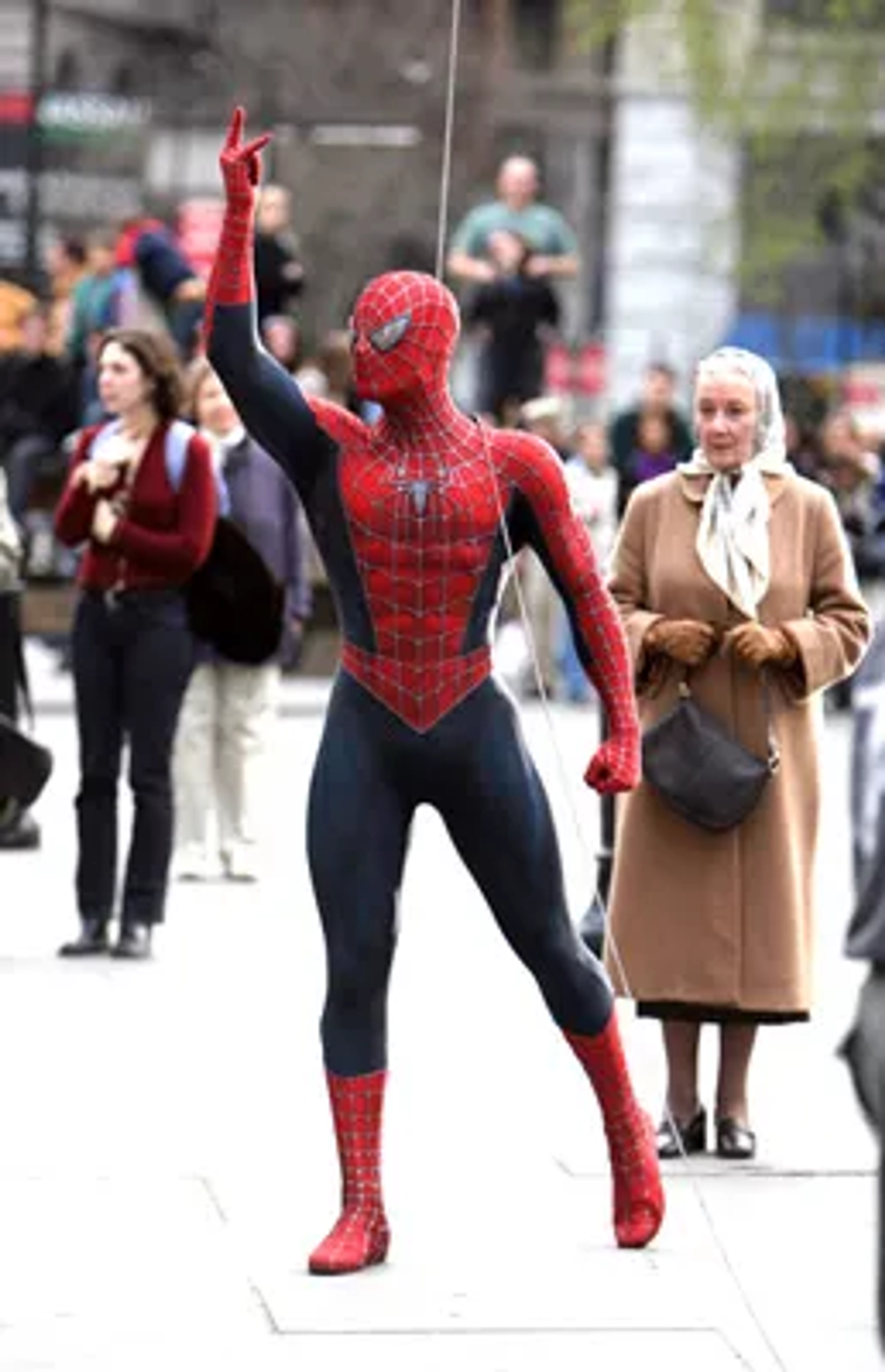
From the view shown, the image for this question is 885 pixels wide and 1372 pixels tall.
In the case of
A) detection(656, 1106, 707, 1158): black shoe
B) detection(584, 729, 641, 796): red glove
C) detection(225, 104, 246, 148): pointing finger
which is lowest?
detection(656, 1106, 707, 1158): black shoe

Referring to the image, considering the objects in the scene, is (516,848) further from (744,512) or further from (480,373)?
(480,373)

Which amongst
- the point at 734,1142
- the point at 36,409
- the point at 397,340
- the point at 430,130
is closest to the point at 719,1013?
the point at 734,1142

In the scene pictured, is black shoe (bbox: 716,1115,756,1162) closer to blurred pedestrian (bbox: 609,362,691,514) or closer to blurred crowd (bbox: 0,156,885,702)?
blurred crowd (bbox: 0,156,885,702)

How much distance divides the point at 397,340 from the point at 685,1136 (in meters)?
2.32

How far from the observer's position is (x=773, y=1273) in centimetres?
838

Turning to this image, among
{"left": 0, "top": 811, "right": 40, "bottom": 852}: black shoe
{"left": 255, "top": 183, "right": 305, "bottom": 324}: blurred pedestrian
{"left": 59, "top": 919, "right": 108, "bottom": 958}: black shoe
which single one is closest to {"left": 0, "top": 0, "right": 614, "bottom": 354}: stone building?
{"left": 255, "top": 183, "right": 305, "bottom": 324}: blurred pedestrian

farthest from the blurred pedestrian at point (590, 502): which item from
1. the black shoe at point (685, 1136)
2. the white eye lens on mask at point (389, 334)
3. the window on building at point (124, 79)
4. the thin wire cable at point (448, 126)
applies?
the window on building at point (124, 79)

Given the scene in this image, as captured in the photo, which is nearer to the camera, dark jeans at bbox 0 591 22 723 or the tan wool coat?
the tan wool coat

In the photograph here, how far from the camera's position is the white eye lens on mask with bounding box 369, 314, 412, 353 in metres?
8.22

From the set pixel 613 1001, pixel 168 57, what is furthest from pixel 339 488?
pixel 168 57

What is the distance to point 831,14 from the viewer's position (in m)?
38.6

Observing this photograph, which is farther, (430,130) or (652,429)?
(430,130)

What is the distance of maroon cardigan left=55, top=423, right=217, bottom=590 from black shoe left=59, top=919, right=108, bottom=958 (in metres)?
1.02

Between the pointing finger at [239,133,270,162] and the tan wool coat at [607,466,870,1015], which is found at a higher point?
the pointing finger at [239,133,270,162]
